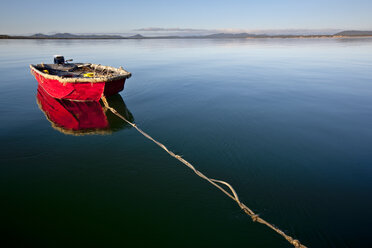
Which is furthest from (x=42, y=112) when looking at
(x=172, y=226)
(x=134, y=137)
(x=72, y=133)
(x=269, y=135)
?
(x=269, y=135)

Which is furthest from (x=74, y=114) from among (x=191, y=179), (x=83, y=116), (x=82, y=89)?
(x=191, y=179)

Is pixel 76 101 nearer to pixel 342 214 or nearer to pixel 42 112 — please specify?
pixel 42 112

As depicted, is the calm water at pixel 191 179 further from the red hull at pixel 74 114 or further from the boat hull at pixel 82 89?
the boat hull at pixel 82 89

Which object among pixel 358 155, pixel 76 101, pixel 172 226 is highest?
pixel 76 101

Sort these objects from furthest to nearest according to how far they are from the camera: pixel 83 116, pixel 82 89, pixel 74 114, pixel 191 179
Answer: pixel 82 89 < pixel 74 114 < pixel 83 116 < pixel 191 179

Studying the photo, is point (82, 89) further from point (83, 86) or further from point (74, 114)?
point (74, 114)

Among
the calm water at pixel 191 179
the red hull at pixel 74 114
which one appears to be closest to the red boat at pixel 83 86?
the red hull at pixel 74 114
